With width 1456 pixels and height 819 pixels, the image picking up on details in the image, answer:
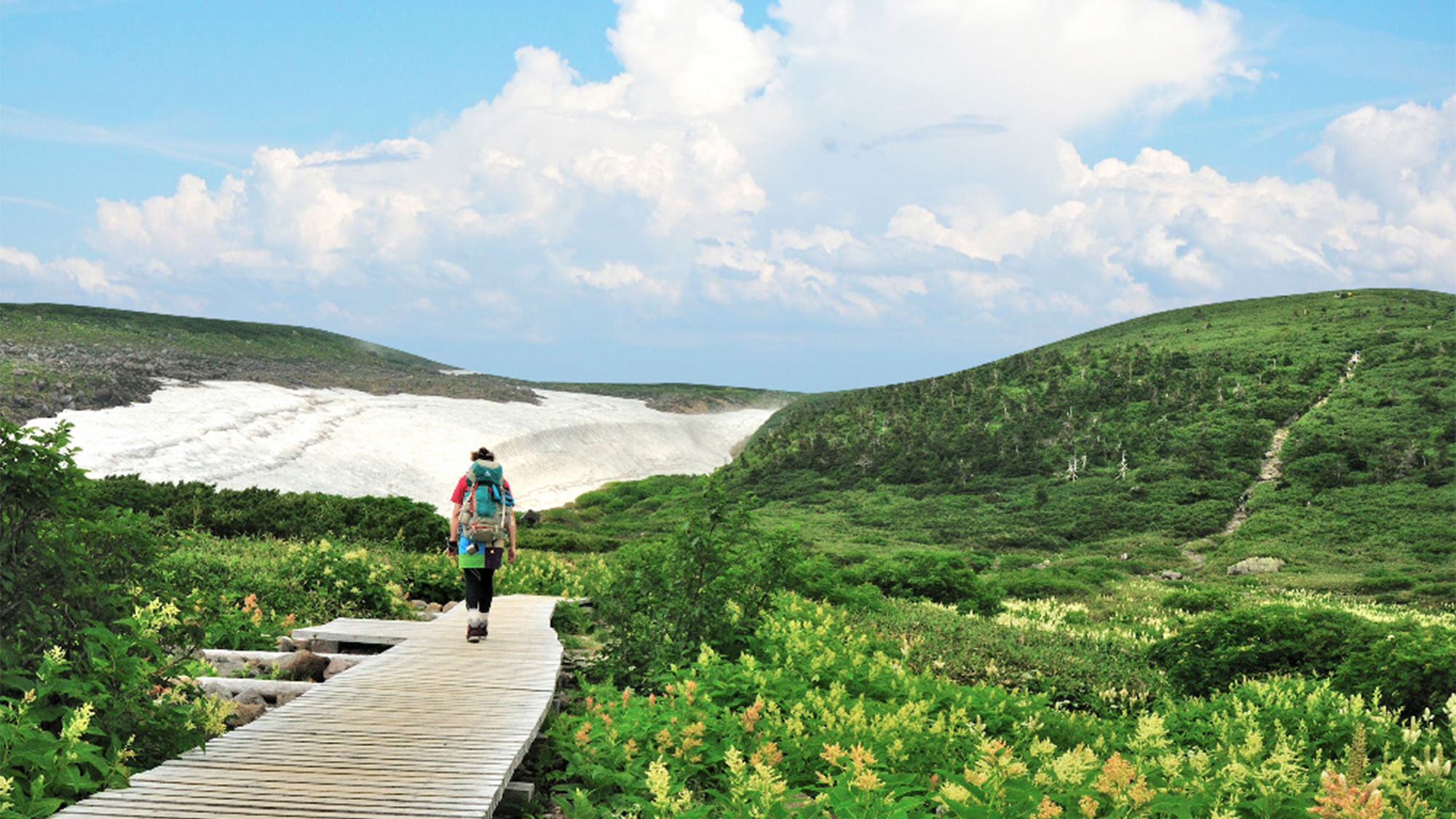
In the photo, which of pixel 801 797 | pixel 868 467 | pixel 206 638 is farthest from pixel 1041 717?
pixel 868 467

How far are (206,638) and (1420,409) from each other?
52208 mm

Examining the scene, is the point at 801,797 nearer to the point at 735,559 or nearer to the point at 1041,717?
the point at 1041,717

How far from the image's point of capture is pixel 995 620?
672 inches

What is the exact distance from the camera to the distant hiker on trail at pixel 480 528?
450 inches

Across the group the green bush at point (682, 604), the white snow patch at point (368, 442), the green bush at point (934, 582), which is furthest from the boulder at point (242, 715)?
the white snow patch at point (368, 442)

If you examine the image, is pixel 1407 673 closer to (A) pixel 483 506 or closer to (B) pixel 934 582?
Answer: (A) pixel 483 506

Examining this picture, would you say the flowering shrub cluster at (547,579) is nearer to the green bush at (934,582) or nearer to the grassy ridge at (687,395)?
the green bush at (934,582)

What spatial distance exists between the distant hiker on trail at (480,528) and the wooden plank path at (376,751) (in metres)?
1.31

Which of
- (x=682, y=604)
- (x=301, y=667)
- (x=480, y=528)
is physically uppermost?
(x=480, y=528)

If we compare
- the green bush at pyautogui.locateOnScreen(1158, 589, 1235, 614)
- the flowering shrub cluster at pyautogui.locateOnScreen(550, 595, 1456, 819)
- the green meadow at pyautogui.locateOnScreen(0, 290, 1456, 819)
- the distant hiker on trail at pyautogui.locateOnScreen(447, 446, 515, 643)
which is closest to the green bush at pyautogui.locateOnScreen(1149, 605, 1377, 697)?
the green meadow at pyautogui.locateOnScreen(0, 290, 1456, 819)

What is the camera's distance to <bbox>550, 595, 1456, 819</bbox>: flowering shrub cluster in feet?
15.6

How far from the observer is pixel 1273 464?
145ft

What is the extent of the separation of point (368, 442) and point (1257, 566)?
136 feet

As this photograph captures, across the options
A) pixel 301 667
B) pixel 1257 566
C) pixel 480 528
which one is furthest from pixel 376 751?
pixel 1257 566
